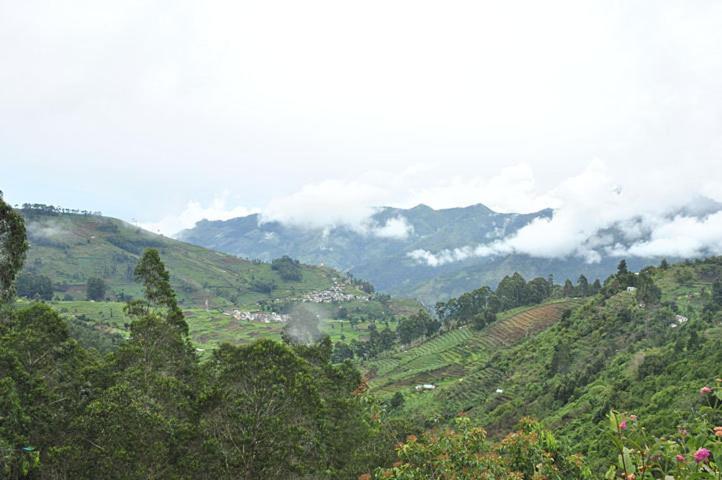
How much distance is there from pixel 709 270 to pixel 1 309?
11027 cm

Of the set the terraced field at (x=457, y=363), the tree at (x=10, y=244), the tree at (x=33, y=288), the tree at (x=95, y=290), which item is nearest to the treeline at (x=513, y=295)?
the terraced field at (x=457, y=363)

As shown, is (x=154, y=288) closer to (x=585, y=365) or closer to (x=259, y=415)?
(x=259, y=415)

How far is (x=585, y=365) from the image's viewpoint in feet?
219

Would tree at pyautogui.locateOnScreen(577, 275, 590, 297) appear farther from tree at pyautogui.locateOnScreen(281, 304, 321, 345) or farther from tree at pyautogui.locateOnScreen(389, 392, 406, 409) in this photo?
tree at pyautogui.locateOnScreen(389, 392, 406, 409)

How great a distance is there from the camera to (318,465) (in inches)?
805

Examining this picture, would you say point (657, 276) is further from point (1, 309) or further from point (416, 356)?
point (1, 309)

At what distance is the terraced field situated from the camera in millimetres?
78800

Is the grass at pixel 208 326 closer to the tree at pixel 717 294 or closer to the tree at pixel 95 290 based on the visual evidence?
the tree at pixel 95 290

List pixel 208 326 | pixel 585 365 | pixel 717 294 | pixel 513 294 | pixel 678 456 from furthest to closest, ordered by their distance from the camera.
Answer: pixel 208 326
pixel 513 294
pixel 717 294
pixel 585 365
pixel 678 456

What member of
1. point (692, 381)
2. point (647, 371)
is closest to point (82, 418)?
point (692, 381)

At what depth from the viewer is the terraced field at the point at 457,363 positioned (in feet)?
259

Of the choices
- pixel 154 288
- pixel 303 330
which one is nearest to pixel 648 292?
pixel 303 330

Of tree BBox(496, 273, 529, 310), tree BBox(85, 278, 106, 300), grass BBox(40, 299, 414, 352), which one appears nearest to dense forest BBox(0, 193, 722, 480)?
grass BBox(40, 299, 414, 352)

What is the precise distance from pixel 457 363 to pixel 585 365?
36.3 meters
